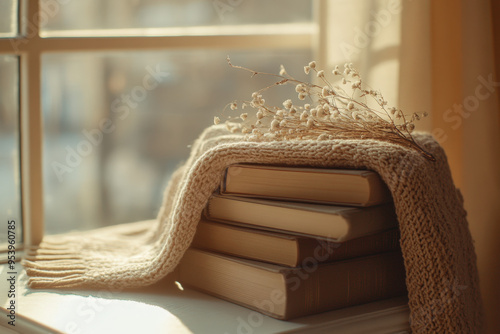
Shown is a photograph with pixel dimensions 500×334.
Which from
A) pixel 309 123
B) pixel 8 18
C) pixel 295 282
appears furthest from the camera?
pixel 8 18

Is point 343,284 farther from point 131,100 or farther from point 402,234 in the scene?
point 131,100

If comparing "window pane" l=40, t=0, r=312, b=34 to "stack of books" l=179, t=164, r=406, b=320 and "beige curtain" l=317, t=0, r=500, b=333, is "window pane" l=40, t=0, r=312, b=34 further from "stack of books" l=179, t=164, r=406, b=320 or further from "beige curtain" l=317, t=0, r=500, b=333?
"stack of books" l=179, t=164, r=406, b=320

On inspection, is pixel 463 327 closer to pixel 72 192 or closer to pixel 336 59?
pixel 336 59

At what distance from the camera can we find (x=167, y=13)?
1.36 m

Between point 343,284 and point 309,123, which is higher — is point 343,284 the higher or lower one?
the lower one

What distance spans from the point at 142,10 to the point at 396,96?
670mm

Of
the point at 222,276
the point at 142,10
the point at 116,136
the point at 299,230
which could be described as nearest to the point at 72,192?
the point at 116,136

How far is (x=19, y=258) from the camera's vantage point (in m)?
1.15

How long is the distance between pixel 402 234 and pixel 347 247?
0.29 feet

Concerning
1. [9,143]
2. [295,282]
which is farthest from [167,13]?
[295,282]

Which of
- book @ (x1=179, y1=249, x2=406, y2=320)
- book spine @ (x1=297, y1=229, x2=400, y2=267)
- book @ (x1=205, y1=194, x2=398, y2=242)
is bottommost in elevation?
book @ (x1=179, y1=249, x2=406, y2=320)

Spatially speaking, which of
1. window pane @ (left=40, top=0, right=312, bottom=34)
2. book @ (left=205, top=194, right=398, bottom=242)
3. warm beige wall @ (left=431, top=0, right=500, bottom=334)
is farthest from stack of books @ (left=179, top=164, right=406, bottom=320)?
window pane @ (left=40, top=0, right=312, bottom=34)

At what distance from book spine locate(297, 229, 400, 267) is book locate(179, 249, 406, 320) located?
0.03 feet

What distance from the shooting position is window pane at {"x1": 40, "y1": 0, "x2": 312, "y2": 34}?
1.28 metres
